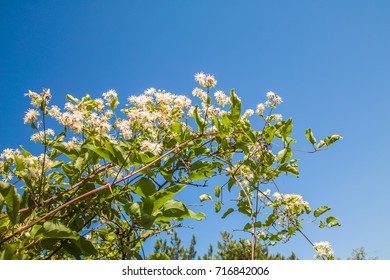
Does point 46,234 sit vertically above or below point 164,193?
below

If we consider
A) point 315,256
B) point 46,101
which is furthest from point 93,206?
point 315,256

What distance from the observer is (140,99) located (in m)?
2.23

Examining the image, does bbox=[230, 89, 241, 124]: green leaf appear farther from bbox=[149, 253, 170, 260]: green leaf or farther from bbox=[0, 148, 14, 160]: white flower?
bbox=[0, 148, 14, 160]: white flower

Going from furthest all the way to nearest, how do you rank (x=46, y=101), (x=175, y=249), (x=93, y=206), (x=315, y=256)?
1. (x=175, y=249)
2. (x=315, y=256)
3. (x=93, y=206)
4. (x=46, y=101)

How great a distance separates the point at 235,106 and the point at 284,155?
1.67ft

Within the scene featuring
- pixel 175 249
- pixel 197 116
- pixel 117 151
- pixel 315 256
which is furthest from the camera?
pixel 175 249

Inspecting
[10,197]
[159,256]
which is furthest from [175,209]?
[10,197]

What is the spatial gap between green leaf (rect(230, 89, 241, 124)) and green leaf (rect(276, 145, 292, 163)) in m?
0.42

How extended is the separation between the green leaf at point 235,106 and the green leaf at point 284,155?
0.42 metres

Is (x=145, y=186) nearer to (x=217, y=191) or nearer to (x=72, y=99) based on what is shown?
(x=72, y=99)

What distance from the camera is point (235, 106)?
199 cm

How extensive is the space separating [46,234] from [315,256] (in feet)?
6.78
